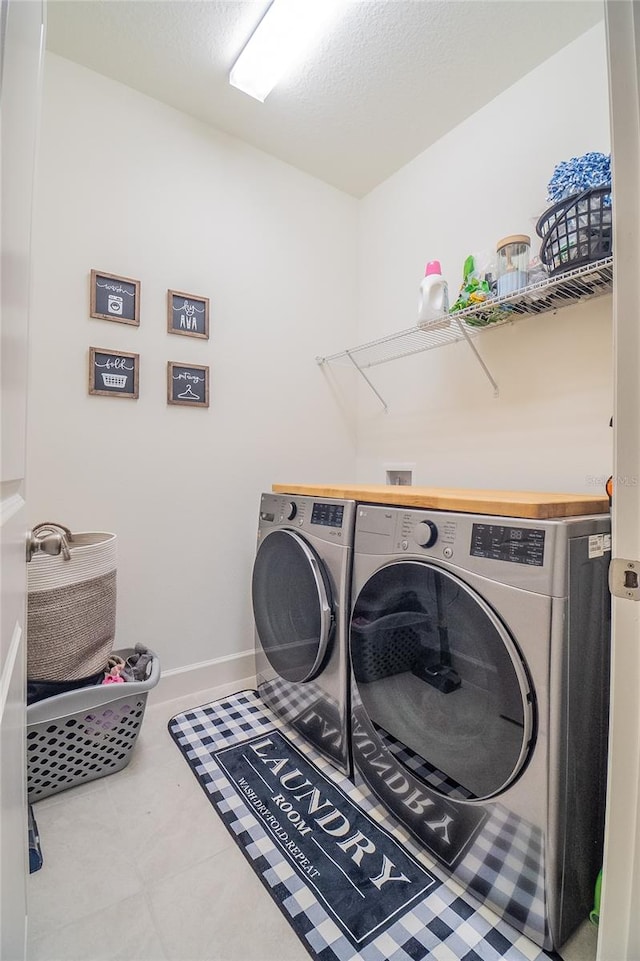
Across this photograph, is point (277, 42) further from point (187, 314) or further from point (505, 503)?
point (505, 503)

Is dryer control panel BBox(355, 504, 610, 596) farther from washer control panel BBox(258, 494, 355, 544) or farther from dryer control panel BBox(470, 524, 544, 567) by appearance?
washer control panel BBox(258, 494, 355, 544)

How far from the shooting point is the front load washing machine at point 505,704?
0.91m

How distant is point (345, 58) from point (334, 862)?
2641 mm

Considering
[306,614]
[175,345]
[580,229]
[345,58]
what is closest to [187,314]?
[175,345]

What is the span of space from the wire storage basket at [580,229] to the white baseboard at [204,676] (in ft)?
6.63

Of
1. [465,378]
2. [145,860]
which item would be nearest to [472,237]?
[465,378]

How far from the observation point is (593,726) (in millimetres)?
973

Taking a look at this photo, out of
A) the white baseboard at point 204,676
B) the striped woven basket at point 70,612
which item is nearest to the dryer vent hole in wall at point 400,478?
the white baseboard at point 204,676

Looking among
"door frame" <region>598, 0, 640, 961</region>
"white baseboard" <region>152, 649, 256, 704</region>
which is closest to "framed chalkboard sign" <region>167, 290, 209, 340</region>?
"white baseboard" <region>152, 649, 256, 704</region>

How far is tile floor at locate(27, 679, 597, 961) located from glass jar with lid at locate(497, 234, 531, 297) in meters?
1.76

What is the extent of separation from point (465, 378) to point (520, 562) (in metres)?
1.17

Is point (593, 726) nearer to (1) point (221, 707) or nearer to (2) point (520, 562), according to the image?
(2) point (520, 562)

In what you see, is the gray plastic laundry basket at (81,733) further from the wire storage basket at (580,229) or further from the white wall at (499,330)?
the wire storage basket at (580,229)

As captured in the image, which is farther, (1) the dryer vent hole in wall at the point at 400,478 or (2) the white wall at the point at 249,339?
(1) the dryer vent hole in wall at the point at 400,478
